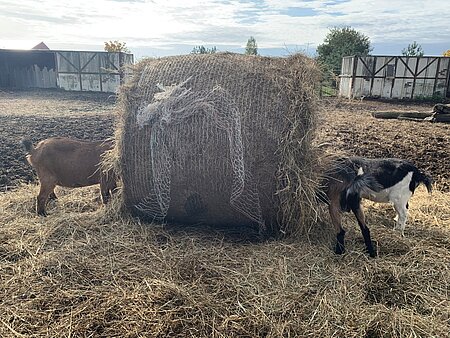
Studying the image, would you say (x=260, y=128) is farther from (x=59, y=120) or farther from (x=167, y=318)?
(x=59, y=120)

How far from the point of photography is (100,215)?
13.7 feet

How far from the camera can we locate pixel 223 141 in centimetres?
361

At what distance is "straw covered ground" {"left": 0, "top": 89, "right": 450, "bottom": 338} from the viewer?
2.48m

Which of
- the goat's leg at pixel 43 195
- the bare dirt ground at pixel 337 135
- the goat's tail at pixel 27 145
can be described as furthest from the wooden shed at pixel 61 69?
the goat's leg at pixel 43 195

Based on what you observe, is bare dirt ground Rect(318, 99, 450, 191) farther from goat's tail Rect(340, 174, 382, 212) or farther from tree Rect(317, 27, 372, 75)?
tree Rect(317, 27, 372, 75)

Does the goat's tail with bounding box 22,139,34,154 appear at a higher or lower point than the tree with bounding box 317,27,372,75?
lower

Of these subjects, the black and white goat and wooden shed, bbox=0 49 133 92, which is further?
wooden shed, bbox=0 49 133 92

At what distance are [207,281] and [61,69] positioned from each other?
71.9 ft

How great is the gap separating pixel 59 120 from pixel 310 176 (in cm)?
862

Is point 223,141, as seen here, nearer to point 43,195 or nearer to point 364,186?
point 364,186

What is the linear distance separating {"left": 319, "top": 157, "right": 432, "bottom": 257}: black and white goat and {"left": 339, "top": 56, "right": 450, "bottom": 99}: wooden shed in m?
17.3

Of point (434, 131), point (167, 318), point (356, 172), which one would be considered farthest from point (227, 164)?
point (434, 131)

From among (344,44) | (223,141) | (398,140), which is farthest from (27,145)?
(344,44)

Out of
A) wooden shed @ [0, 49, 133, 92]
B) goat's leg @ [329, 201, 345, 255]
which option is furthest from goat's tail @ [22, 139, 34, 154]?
wooden shed @ [0, 49, 133, 92]
